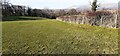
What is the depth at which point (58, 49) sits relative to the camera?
1003cm

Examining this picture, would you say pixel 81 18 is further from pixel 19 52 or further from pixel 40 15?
pixel 40 15

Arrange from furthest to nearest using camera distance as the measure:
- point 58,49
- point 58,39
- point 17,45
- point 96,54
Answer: point 58,39 → point 17,45 → point 58,49 → point 96,54

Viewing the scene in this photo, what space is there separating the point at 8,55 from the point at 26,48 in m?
1.04

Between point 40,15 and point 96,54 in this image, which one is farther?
point 40,15

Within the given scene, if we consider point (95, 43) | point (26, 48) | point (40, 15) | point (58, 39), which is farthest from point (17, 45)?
point (40, 15)

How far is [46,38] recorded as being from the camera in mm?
12539

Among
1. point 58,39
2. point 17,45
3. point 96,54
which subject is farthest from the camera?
point 58,39

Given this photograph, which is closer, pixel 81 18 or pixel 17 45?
pixel 17 45

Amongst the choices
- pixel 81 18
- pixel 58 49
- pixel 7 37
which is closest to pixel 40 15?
pixel 81 18

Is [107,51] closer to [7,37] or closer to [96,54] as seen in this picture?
[96,54]

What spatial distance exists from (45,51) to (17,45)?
68.9 inches

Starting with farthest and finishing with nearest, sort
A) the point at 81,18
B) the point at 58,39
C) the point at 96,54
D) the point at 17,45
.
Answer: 1. the point at 81,18
2. the point at 58,39
3. the point at 17,45
4. the point at 96,54

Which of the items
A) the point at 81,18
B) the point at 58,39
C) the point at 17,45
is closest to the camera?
the point at 17,45

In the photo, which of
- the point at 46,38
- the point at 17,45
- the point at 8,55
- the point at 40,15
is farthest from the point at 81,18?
the point at 40,15
